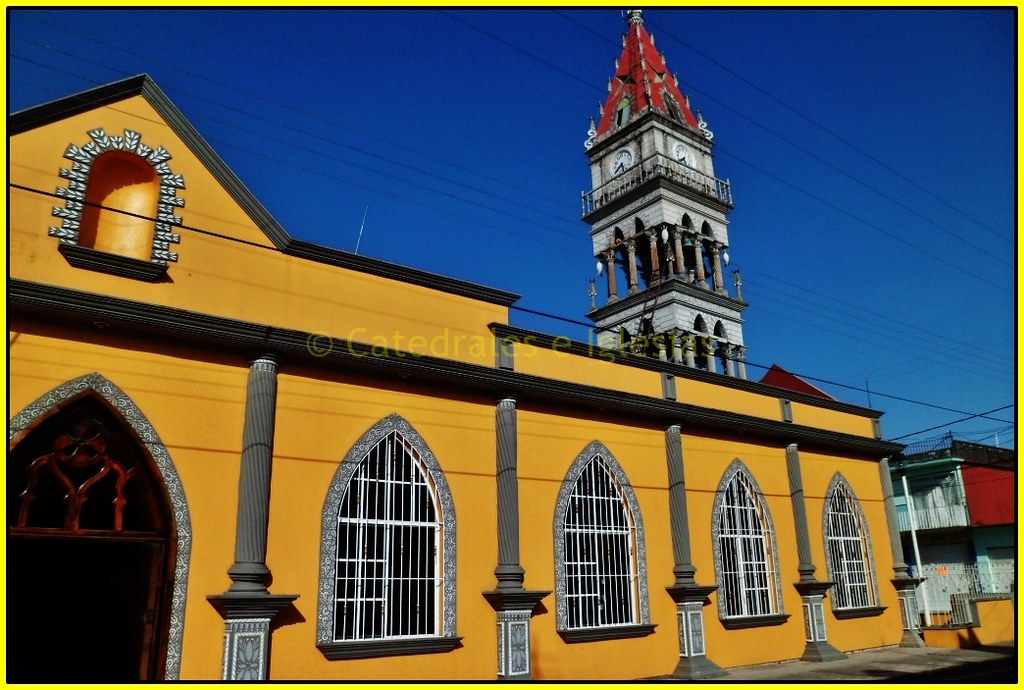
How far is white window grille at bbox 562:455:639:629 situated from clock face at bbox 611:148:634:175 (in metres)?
15.9

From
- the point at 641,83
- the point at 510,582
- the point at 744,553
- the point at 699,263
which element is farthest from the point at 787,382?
the point at 510,582

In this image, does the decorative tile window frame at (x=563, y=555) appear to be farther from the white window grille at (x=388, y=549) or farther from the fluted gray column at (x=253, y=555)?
the fluted gray column at (x=253, y=555)

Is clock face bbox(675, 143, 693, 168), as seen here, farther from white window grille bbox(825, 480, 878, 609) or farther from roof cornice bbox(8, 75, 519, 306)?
roof cornice bbox(8, 75, 519, 306)

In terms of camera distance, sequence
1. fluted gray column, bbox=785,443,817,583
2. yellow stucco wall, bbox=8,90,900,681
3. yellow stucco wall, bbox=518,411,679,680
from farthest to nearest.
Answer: fluted gray column, bbox=785,443,817,583
yellow stucco wall, bbox=518,411,679,680
yellow stucco wall, bbox=8,90,900,681

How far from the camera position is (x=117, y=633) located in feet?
35.5

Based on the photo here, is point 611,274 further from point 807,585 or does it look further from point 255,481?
point 255,481

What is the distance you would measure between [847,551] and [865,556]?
24.9 inches

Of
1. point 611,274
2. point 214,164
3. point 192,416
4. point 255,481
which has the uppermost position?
point 611,274

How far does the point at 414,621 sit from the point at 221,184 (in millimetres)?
5817

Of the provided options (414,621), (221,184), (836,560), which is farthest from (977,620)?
(221,184)

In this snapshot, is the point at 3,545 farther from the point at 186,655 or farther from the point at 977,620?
the point at 977,620

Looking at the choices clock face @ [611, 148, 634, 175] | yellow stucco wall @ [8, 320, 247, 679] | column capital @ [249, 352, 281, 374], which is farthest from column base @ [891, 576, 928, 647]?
clock face @ [611, 148, 634, 175]

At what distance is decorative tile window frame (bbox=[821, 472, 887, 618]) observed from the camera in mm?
15327

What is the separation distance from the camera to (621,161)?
2641 cm
